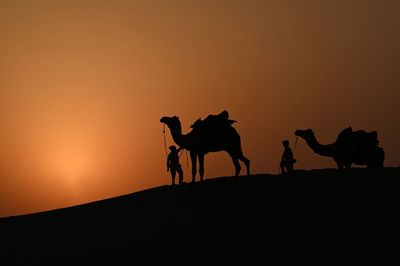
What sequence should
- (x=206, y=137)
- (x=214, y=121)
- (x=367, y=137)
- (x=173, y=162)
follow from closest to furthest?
(x=206, y=137) → (x=214, y=121) → (x=173, y=162) → (x=367, y=137)

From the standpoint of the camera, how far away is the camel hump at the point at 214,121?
19.8 m

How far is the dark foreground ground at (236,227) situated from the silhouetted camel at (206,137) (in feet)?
3.27

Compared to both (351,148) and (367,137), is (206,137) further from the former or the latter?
(367,137)

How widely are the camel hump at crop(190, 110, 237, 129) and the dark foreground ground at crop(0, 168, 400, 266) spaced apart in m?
1.88

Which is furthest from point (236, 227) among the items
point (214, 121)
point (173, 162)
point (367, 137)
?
point (367, 137)

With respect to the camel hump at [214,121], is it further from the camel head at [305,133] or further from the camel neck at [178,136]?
the camel head at [305,133]

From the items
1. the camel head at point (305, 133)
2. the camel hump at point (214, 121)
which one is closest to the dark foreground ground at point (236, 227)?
the camel hump at point (214, 121)

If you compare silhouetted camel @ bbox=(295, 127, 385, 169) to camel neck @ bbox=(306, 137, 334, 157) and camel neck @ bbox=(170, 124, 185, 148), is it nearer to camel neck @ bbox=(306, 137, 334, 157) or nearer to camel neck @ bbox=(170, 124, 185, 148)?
camel neck @ bbox=(306, 137, 334, 157)

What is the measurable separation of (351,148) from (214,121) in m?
6.83

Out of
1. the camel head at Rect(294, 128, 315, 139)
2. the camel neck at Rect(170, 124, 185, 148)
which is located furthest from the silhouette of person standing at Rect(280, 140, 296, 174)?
the camel neck at Rect(170, 124, 185, 148)

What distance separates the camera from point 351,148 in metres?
24.1

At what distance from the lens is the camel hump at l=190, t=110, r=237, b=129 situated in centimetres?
1981

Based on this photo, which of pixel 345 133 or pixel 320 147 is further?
pixel 320 147

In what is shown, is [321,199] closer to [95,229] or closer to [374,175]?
[374,175]
